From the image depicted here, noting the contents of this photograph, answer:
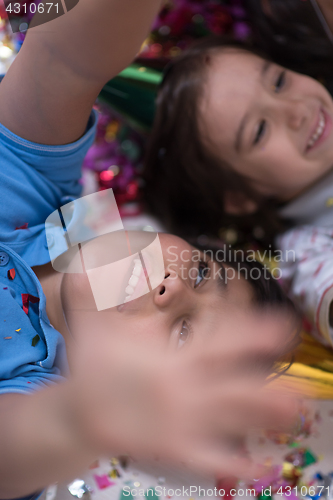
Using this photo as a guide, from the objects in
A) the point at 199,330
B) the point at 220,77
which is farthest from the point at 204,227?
the point at 199,330

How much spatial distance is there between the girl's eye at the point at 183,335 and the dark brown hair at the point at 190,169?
469mm

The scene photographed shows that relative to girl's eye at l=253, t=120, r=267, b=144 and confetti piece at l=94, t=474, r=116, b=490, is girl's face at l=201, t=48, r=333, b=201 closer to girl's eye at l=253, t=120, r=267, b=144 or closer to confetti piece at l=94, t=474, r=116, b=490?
girl's eye at l=253, t=120, r=267, b=144

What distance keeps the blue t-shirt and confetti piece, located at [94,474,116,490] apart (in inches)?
7.9

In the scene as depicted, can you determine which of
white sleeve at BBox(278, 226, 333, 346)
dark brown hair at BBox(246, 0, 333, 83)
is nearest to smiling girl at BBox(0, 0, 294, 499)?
white sleeve at BBox(278, 226, 333, 346)

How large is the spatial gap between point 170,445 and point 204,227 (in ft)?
2.44

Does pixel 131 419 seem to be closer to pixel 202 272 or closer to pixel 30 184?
pixel 202 272

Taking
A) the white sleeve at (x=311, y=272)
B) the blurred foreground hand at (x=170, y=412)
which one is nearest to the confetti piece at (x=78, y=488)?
the blurred foreground hand at (x=170, y=412)

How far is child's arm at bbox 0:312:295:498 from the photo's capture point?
1.07 feet

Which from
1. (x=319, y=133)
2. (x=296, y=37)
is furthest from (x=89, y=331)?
(x=296, y=37)

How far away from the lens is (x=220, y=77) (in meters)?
0.81

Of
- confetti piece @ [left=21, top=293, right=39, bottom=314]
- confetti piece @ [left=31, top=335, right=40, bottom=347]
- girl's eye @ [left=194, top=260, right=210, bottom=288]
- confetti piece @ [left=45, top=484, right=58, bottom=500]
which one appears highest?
confetti piece @ [left=21, top=293, right=39, bottom=314]

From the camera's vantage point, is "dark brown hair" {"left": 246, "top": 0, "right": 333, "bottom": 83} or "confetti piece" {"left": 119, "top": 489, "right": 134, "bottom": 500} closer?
"confetti piece" {"left": 119, "top": 489, "right": 134, "bottom": 500}

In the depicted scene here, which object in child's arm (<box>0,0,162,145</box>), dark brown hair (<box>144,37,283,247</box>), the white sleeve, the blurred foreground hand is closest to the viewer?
the blurred foreground hand

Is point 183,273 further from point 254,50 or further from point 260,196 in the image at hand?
point 254,50
